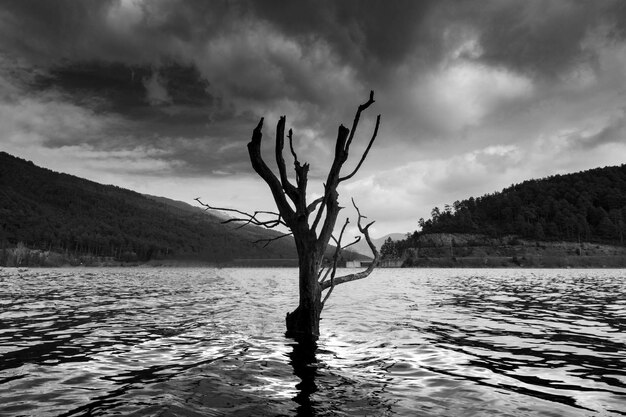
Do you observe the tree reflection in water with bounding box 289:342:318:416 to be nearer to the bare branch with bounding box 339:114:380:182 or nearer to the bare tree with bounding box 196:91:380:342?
the bare tree with bounding box 196:91:380:342

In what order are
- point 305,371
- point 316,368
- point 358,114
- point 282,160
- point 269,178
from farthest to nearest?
point 269,178
point 282,160
point 358,114
point 316,368
point 305,371

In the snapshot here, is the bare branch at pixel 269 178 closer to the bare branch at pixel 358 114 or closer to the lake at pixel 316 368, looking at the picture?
the bare branch at pixel 358 114

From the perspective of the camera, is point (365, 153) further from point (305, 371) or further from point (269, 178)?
point (305, 371)

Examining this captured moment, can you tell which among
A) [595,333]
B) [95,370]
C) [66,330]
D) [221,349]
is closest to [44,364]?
[95,370]

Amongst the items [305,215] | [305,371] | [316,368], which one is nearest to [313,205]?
[305,215]

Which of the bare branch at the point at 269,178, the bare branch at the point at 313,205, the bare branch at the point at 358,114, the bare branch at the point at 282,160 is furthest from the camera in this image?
the bare branch at the point at 313,205

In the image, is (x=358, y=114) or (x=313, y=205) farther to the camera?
(x=313, y=205)

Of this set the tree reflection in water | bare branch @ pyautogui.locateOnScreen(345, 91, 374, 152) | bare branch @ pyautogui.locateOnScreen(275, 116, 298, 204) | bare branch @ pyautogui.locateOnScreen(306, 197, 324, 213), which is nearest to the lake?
the tree reflection in water

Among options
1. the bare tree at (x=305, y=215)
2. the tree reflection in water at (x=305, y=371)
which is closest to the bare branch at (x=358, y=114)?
the bare tree at (x=305, y=215)

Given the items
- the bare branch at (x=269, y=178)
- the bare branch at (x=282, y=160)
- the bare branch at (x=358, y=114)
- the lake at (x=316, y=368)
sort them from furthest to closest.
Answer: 1. the bare branch at (x=269, y=178)
2. the bare branch at (x=282, y=160)
3. the bare branch at (x=358, y=114)
4. the lake at (x=316, y=368)

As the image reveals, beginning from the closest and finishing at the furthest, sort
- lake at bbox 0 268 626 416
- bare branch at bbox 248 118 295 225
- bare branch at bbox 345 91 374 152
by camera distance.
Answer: lake at bbox 0 268 626 416 → bare branch at bbox 345 91 374 152 → bare branch at bbox 248 118 295 225

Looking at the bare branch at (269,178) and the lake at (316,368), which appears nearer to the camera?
the lake at (316,368)

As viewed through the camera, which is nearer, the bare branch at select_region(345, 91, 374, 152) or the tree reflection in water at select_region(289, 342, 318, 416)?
the tree reflection in water at select_region(289, 342, 318, 416)

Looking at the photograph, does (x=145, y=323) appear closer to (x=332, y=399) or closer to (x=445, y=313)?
(x=332, y=399)
